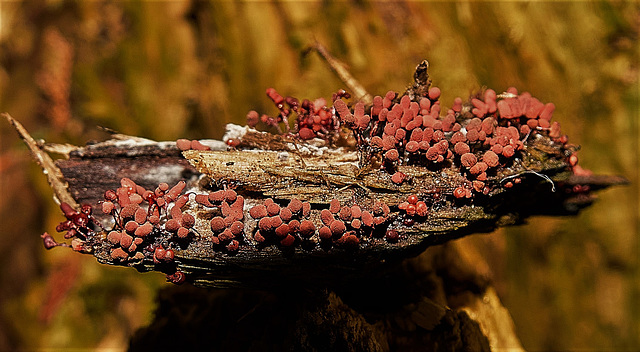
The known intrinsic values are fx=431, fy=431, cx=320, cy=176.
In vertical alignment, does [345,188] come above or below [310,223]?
above

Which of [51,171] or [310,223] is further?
[51,171]

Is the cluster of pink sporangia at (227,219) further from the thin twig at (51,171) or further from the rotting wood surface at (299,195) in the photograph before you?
the thin twig at (51,171)

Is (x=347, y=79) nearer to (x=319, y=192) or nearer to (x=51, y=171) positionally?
(x=319, y=192)

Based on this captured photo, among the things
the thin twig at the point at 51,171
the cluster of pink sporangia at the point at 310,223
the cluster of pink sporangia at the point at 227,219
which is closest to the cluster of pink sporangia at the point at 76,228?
the thin twig at the point at 51,171

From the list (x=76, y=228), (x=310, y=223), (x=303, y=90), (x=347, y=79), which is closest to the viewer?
(x=310, y=223)

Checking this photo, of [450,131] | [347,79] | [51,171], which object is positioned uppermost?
[347,79]

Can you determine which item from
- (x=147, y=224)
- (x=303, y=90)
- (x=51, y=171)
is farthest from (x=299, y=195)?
(x=303, y=90)

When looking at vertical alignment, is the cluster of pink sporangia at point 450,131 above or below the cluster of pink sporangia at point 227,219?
above

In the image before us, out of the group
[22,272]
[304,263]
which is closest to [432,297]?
[304,263]

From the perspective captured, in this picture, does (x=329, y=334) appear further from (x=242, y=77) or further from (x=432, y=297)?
(x=242, y=77)
